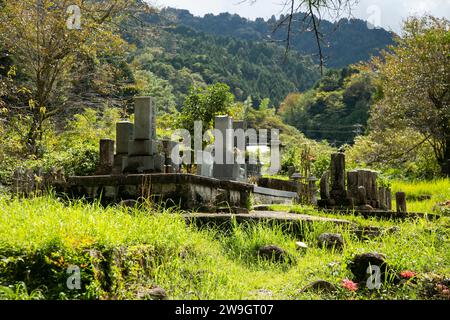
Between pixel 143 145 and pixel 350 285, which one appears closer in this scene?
pixel 350 285

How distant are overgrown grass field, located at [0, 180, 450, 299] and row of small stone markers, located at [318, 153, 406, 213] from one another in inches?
166

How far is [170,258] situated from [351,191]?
24.6ft

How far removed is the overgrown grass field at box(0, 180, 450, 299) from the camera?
4824 millimetres

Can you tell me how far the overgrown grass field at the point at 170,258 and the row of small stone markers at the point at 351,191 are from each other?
4226mm

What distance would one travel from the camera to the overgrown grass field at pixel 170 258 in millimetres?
4824

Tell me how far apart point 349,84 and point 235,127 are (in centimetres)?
3770

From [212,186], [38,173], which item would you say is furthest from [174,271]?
[38,173]

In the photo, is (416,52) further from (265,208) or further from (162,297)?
(162,297)

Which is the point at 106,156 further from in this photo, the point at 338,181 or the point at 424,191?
the point at 424,191

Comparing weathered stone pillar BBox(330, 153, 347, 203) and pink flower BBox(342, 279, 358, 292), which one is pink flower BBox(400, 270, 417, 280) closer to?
pink flower BBox(342, 279, 358, 292)

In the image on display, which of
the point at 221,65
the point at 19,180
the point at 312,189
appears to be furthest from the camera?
the point at 221,65

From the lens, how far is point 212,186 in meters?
10.2

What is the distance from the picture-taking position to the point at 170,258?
20.7 ft

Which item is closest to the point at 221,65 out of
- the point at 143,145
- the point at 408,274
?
the point at 143,145
